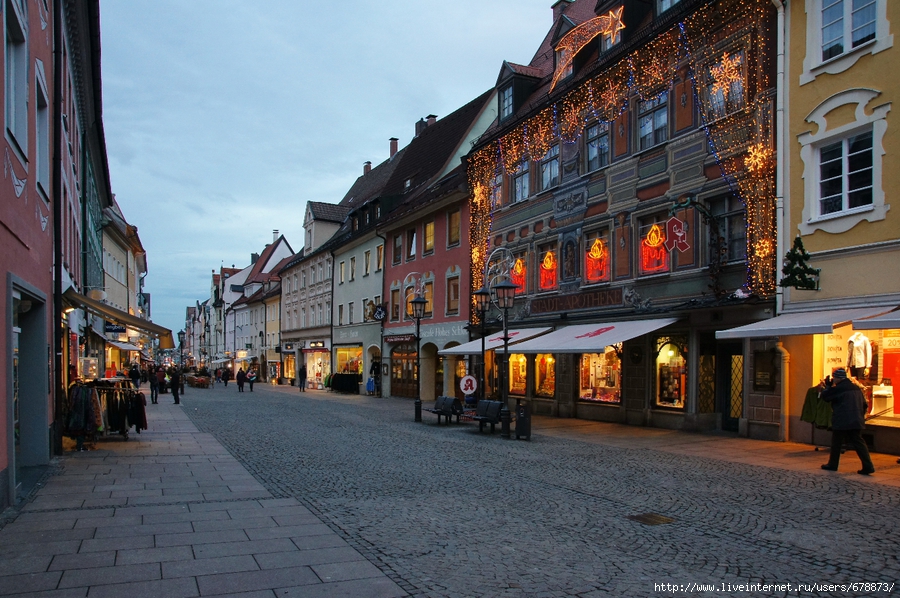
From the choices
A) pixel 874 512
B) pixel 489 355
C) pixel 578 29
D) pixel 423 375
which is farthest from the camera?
pixel 423 375

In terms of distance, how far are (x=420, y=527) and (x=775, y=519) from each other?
13.2 feet

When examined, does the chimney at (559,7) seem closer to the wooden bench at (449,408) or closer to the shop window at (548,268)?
the shop window at (548,268)

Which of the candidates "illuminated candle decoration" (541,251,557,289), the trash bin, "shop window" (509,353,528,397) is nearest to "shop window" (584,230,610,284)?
"illuminated candle decoration" (541,251,557,289)

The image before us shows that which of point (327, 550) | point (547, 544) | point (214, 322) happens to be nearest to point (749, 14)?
point (547, 544)

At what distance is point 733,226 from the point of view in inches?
663

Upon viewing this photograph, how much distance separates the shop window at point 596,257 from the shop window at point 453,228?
30.9ft

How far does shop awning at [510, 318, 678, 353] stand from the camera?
56.6ft

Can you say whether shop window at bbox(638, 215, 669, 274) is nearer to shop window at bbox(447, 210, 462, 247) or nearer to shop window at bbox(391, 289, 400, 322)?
shop window at bbox(447, 210, 462, 247)

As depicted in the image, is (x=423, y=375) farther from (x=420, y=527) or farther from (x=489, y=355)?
→ (x=420, y=527)

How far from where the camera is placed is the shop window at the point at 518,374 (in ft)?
85.3

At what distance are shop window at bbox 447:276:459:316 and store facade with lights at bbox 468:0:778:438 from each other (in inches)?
191

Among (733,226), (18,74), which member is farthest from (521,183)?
(18,74)

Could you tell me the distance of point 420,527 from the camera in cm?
784

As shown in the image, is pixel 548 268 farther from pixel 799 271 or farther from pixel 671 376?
pixel 799 271
